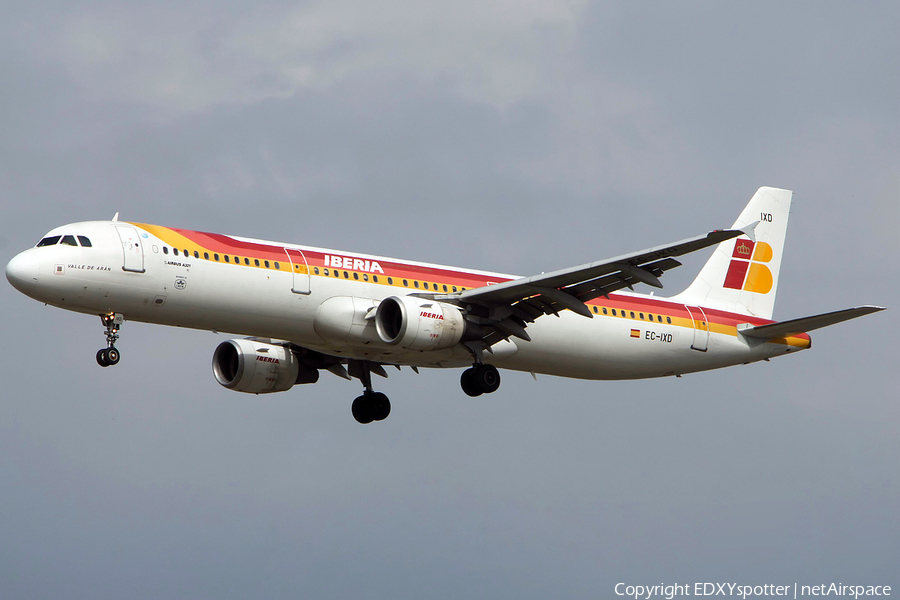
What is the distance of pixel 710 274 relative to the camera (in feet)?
150

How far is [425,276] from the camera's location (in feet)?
124

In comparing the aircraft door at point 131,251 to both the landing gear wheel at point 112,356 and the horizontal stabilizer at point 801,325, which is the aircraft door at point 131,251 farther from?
the horizontal stabilizer at point 801,325

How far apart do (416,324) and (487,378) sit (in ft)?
13.8

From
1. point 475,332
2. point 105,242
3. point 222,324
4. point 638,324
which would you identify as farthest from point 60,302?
point 638,324

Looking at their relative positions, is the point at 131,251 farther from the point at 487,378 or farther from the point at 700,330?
the point at 700,330

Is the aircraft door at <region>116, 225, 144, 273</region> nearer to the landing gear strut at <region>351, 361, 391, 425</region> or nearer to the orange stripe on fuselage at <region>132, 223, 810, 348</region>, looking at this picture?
the orange stripe on fuselage at <region>132, 223, 810, 348</region>

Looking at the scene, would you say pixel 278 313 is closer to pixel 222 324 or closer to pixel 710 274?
pixel 222 324

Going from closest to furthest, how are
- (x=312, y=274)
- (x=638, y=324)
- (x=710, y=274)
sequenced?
1. (x=312, y=274)
2. (x=638, y=324)
3. (x=710, y=274)

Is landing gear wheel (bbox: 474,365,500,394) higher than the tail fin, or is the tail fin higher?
the tail fin

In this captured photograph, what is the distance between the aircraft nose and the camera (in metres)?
32.0

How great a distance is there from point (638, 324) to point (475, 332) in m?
7.43

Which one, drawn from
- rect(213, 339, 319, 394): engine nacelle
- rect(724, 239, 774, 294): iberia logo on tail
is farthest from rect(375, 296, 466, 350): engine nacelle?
rect(724, 239, 774, 294): iberia logo on tail

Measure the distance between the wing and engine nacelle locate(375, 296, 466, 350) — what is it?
1267 millimetres

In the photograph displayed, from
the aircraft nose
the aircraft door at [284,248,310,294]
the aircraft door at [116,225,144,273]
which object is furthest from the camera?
the aircraft door at [284,248,310,294]
